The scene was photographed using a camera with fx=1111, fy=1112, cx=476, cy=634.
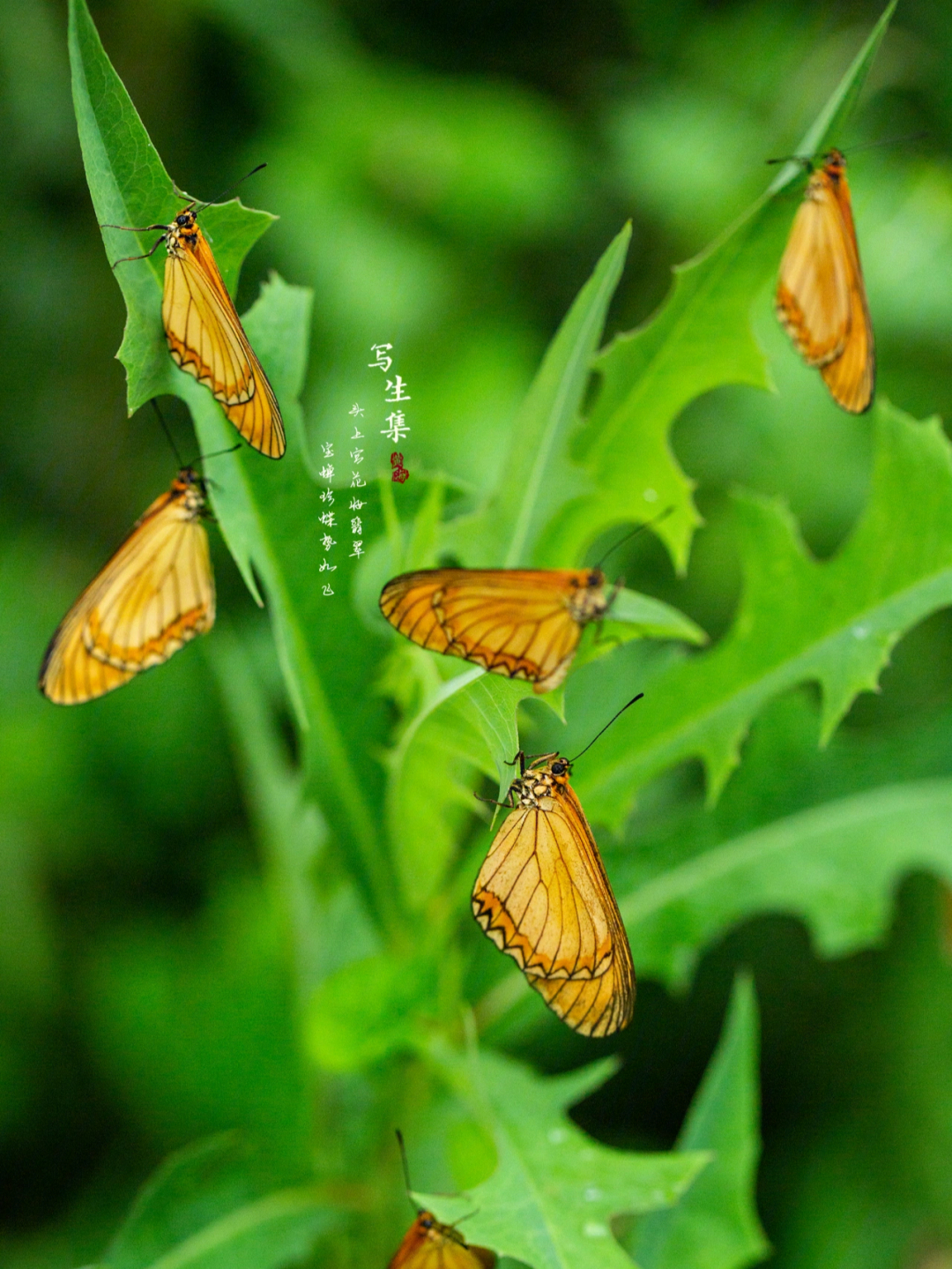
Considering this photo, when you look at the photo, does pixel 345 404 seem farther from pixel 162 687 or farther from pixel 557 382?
pixel 162 687

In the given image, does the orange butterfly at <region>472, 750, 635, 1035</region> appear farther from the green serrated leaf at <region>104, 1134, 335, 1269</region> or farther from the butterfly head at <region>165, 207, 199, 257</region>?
the green serrated leaf at <region>104, 1134, 335, 1269</region>

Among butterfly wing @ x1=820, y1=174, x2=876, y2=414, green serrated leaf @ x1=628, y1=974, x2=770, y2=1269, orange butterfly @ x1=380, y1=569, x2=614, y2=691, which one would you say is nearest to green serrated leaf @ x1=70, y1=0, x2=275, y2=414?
orange butterfly @ x1=380, y1=569, x2=614, y2=691

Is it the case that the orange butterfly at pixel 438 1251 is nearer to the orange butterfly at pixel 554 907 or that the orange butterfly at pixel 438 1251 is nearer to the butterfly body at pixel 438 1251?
the butterfly body at pixel 438 1251

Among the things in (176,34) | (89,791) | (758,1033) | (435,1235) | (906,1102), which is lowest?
(906,1102)

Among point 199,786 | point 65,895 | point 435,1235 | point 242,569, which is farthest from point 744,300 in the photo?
point 65,895

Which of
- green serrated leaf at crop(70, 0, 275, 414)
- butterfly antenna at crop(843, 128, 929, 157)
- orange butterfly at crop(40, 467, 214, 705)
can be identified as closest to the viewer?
green serrated leaf at crop(70, 0, 275, 414)

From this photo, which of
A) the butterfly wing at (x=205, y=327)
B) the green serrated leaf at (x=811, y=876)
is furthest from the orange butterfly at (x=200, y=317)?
the green serrated leaf at (x=811, y=876)
